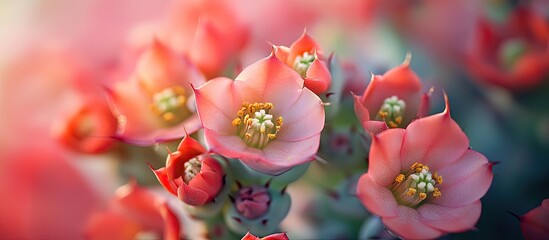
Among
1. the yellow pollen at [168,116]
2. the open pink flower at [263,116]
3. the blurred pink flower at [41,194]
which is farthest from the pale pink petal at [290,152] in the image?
the blurred pink flower at [41,194]

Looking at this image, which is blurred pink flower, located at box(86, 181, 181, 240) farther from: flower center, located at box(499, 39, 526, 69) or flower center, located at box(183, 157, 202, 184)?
flower center, located at box(499, 39, 526, 69)

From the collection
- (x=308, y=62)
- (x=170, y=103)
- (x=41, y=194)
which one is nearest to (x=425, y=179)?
(x=308, y=62)

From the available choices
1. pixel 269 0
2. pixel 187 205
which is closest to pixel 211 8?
pixel 269 0

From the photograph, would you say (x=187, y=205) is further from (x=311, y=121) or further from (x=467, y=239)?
(x=467, y=239)

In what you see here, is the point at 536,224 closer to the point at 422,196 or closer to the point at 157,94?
the point at 422,196

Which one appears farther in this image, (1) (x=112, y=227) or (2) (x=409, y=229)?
(1) (x=112, y=227)
